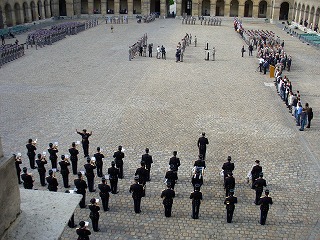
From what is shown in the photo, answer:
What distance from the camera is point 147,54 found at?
110 feet

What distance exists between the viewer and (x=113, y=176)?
434 inches

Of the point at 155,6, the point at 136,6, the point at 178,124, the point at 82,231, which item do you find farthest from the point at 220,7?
the point at 82,231

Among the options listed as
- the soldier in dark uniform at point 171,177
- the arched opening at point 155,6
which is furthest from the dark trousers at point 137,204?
the arched opening at point 155,6

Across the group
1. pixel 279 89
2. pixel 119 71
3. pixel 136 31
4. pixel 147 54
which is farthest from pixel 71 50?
pixel 279 89

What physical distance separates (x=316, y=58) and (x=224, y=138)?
2053 cm

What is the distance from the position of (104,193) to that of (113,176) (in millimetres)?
891

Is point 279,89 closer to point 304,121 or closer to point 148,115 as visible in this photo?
point 304,121

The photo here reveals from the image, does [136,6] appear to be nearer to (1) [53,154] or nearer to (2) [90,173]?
(1) [53,154]

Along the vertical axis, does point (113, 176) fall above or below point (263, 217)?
above

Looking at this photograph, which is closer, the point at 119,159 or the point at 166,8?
the point at 119,159

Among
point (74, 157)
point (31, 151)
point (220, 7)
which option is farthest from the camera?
point (220, 7)

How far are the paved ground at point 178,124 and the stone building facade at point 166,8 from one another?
941 inches

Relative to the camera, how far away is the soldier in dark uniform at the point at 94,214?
9.30 metres

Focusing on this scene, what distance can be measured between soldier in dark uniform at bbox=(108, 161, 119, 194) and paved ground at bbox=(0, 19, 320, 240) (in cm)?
24
